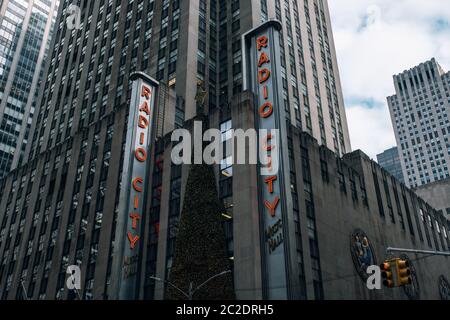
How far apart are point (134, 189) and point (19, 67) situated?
350 ft

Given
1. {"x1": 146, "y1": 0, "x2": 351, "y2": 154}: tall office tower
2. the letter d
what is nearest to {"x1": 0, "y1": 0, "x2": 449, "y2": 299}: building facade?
{"x1": 146, "y1": 0, "x2": 351, "y2": 154}: tall office tower

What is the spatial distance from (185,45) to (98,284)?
36824 mm

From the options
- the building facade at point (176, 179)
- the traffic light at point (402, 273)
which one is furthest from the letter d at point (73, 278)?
the traffic light at point (402, 273)

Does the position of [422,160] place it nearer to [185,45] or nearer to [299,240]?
[185,45]

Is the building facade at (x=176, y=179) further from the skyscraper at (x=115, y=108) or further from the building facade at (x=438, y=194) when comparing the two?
the building facade at (x=438, y=194)

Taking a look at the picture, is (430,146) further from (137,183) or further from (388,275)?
(388,275)

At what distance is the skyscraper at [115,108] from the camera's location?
5669cm

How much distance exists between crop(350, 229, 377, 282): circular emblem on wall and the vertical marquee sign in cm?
1427

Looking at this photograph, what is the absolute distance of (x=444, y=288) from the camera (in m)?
70.2

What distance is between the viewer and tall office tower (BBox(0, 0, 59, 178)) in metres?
130

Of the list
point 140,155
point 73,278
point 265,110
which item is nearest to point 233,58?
point 140,155

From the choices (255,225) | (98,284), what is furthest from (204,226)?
(98,284)

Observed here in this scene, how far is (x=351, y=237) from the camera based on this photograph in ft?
176

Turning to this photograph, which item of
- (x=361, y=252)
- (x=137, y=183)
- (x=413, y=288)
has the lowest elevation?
(x=413, y=288)
